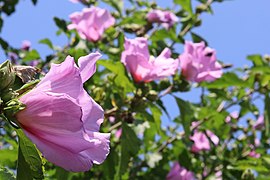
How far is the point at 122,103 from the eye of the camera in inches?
78.5

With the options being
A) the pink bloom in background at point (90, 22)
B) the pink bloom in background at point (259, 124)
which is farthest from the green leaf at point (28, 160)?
the pink bloom in background at point (259, 124)

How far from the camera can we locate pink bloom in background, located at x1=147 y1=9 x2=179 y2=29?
8.99 ft

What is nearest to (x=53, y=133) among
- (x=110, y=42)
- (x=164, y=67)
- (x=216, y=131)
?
(x=164, y=67)

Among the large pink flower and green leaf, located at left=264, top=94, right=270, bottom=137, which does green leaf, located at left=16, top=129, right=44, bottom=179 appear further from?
green leaf, located at left=264, top=94, right=270, bottom=137

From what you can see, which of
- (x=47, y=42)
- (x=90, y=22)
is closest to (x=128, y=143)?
(x=90, y=22)

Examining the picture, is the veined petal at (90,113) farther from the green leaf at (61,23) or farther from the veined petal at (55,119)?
the green leaf at (61,23)

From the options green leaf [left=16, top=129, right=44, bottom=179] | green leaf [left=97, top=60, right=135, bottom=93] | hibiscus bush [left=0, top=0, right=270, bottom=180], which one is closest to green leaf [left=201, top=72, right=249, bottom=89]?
hibiscus bush [left=0, top=0, right=270, bottom=180]

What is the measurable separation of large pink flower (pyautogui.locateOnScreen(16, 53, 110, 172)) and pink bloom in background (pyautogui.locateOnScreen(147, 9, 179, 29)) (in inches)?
76.0

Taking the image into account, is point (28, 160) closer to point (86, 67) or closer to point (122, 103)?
point (86, 67)

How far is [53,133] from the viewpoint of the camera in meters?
0.83

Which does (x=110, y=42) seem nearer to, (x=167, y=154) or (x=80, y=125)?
(x=167, y=154)

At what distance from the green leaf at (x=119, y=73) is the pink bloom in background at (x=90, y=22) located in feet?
1.79

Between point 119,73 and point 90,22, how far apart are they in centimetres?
61

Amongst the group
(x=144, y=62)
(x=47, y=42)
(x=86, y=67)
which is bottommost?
(x=47, y=42)
